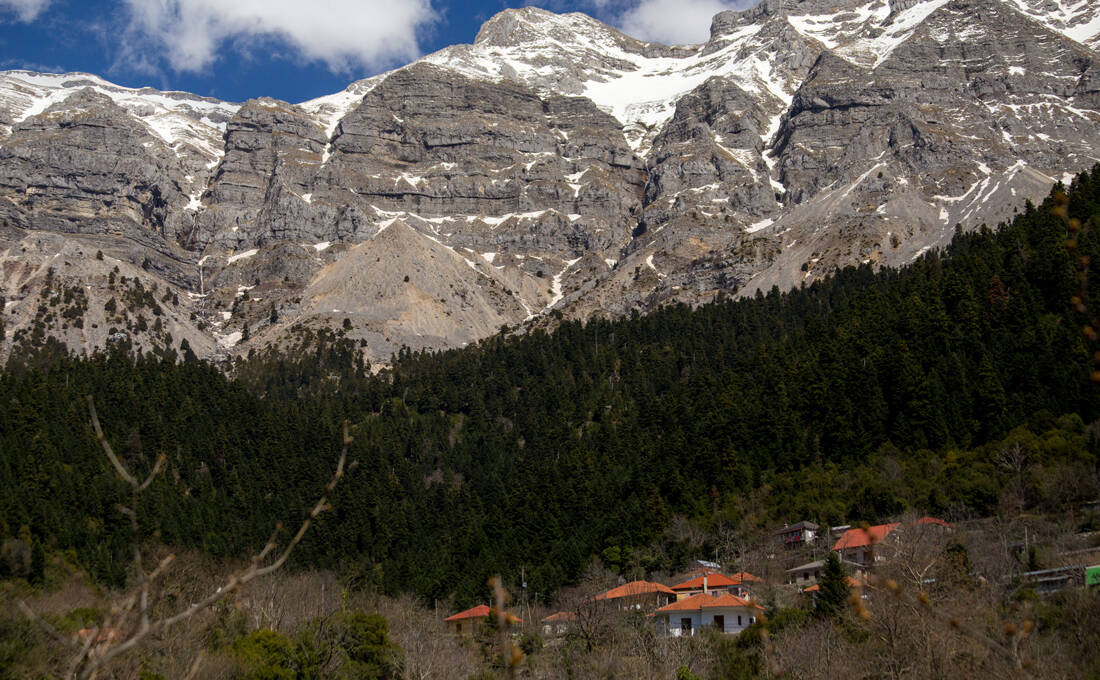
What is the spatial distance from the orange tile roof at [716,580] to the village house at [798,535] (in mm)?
5739

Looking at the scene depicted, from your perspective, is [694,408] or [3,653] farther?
[694,408]

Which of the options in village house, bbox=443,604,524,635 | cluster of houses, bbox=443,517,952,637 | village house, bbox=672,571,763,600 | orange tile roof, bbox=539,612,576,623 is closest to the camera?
cluster of houses, bbox=443,517,952,637

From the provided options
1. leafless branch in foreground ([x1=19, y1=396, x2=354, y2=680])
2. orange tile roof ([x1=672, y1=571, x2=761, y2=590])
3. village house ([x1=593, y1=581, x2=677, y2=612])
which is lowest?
village house ([x1=593, y1=581, x2=677, y2=612])

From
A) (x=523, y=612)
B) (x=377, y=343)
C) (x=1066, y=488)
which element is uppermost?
(x=377, y=343)

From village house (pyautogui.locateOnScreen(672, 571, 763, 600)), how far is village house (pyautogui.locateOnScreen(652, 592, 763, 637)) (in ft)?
5.58

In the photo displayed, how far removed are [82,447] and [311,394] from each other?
62172 mm

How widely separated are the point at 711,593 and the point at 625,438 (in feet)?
130

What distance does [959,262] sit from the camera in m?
101

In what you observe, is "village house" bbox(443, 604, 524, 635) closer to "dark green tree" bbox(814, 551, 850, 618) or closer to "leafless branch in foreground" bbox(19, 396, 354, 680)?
"dark green tree" bbox(814, 551, 850, 618)

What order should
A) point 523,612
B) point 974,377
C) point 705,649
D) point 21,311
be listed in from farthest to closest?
point 21,311 → point 974,377 → point 523,612 → point 705,649

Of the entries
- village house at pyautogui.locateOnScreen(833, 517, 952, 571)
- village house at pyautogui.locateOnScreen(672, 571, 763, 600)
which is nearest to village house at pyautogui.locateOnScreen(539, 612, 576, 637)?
village house at pyautogui.locateOnScreen(672, 571, 763, 600)

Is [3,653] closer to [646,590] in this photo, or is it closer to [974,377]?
[646,590]

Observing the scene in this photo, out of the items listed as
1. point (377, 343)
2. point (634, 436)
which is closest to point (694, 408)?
point (634, 436)

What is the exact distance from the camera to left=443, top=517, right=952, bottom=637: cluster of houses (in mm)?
56219
